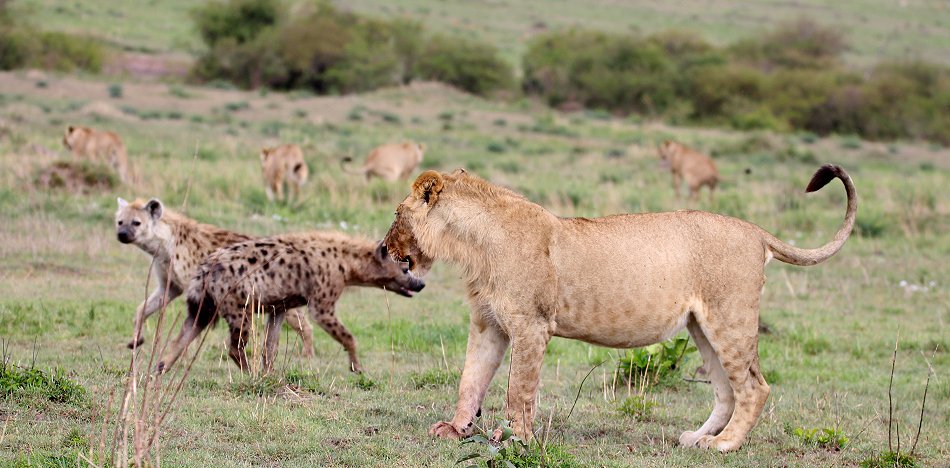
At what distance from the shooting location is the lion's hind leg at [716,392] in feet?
21.4

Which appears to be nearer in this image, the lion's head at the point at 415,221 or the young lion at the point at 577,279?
the young lion at the point at 577,279

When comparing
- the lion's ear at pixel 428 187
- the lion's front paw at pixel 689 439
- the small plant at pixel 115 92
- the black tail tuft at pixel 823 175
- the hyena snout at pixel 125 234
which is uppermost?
the black tail tuft at pixel 823 175

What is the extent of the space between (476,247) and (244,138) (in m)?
20.5

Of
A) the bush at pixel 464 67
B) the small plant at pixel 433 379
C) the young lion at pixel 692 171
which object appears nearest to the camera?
the small plant at pixel 433 379

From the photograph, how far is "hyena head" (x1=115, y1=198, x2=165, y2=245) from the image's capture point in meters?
9.62

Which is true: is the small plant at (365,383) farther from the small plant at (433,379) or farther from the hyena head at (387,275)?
the hyena head at (387,275)

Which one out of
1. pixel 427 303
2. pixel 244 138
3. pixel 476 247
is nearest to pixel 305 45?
pixel 244 138

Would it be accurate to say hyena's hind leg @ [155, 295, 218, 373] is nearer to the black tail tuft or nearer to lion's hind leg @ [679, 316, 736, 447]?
lion's hind leg @ [679, 316, 736, 447]

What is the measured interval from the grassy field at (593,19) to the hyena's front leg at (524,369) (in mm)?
51642

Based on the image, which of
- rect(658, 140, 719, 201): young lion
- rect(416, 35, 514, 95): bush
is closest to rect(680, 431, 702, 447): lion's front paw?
rect(658, 140, 719, 201): young lion

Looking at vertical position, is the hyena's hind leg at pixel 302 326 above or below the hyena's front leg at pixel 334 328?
below

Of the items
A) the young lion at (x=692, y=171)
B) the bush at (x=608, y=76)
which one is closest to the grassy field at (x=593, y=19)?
the bush at (x=608, y=76)

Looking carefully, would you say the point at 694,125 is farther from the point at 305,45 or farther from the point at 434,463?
the point at 434,463

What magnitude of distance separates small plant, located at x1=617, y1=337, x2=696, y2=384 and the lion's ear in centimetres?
261
